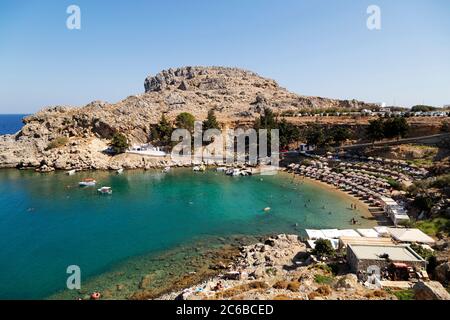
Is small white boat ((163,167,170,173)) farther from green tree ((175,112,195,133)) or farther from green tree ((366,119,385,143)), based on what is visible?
green tree ((366,119,385,143))

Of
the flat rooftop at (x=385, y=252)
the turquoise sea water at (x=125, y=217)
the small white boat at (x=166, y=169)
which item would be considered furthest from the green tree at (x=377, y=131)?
the small white boat at (x=166, y=169)

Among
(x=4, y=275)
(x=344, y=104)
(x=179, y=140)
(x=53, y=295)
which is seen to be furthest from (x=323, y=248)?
(x=344, y=104)

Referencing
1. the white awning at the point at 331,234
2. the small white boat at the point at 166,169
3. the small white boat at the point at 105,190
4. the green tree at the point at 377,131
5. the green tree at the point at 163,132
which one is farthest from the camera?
the green tree at the point at 163,132

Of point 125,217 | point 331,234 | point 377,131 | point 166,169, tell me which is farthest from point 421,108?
point 125,217

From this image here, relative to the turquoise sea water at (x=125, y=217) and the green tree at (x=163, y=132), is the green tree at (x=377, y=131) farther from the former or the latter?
the green tree at (x=163, y=132)

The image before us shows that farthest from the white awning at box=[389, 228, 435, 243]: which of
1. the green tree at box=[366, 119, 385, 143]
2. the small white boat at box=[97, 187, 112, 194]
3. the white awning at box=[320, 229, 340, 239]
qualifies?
the small white boat at box=[97, 187, 112, 194]

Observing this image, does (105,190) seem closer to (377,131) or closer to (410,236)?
(410,236)
